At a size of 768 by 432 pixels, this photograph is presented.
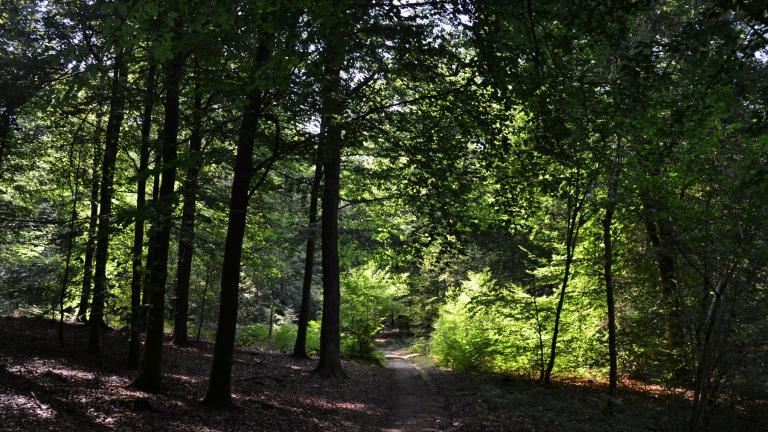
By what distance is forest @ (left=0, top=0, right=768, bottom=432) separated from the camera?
529 centimetres

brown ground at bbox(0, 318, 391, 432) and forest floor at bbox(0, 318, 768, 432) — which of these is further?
forest floor at bbox(0, 318, 768, 432)

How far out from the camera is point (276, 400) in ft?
32.7

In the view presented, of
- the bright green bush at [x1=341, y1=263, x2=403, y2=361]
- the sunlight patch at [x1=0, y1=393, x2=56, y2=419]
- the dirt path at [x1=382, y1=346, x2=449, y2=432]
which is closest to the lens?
the sunlight patch at [x1=0, y1=393, x2=56, y2=419]

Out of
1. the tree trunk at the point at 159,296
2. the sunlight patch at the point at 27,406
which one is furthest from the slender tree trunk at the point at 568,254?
the sunlight patch at the point at 27,406

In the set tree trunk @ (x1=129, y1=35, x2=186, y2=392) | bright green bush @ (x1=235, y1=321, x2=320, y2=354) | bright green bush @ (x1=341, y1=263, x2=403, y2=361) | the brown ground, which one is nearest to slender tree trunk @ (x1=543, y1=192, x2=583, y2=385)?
the brown ground

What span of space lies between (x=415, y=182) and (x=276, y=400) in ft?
17.7

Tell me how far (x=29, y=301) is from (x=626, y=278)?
1900cm

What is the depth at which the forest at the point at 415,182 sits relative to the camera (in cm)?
529

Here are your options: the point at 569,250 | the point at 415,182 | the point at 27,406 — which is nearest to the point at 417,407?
the point at 569,250

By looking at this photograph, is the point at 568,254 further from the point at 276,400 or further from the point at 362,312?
the point at 362,312

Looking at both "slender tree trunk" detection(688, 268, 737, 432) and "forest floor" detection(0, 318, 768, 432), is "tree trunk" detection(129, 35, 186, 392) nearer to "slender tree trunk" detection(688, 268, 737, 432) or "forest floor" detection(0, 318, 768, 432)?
"forest floor" detection(0, 318, 768, 432)

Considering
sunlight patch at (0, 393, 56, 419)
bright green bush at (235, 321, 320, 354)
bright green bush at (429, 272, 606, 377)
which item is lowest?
bright green bush at (235, 321, 320, 354)

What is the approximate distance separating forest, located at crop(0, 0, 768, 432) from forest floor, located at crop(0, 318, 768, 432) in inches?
3.4

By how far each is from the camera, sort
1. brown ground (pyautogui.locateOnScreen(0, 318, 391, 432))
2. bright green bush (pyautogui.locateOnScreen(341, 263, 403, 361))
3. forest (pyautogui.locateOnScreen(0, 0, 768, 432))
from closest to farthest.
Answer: forest (pyautogui.locateOnScreen(0, 0, 768, 432)) < brown ground (pyautogui.locateOnScreen(0, 318, 391, 432)) < bright green bush (pyautogui.locateOnScreen(341, 263, 403, 361))
